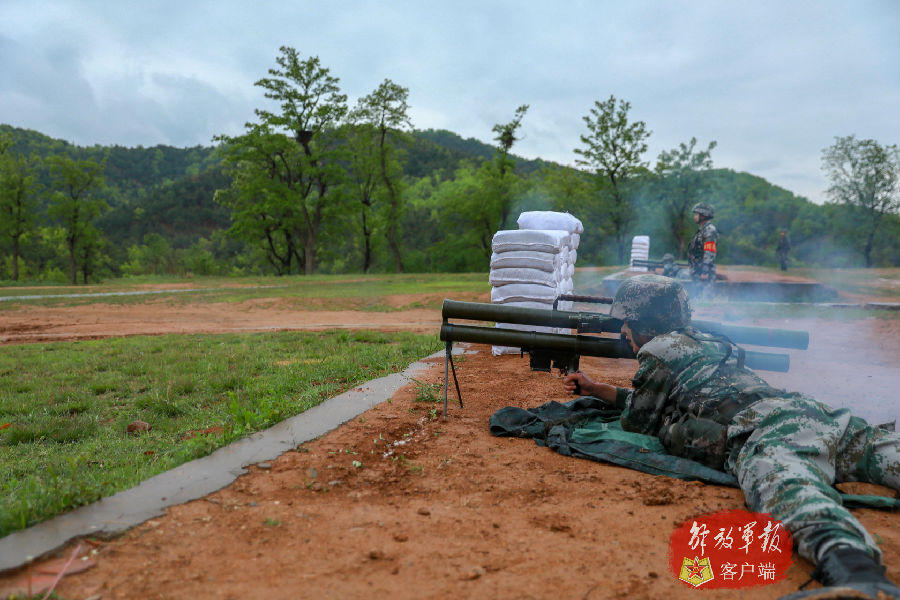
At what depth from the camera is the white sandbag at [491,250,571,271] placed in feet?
23.5

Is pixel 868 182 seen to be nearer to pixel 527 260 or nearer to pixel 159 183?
pixel 527 260

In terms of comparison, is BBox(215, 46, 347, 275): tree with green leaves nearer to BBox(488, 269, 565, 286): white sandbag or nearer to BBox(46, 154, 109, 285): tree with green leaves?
BBox(46, 154, 109, 285): tree with green leaves

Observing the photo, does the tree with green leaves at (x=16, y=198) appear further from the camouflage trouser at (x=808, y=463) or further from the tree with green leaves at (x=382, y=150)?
the camouflage trouser at (x=808, y=463)

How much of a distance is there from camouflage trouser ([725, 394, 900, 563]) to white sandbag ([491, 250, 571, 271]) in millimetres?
4352

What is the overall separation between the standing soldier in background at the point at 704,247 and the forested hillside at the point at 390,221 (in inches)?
1103

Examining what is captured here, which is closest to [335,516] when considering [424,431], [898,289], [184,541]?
[184,541]

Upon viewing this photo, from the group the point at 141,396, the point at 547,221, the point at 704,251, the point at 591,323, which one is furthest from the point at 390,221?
the point at 591,323

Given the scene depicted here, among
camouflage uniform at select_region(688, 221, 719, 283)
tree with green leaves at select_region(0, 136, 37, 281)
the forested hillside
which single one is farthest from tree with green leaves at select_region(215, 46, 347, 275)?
camouflage uniform at select_region(688, 221, 719, 283)

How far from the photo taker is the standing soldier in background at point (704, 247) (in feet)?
32.3

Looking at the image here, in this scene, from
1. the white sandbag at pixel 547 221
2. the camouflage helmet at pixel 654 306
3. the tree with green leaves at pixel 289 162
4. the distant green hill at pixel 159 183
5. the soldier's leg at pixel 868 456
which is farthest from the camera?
the distant green hill at pixel 159 183

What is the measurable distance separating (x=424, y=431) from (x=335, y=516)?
4.65 ft

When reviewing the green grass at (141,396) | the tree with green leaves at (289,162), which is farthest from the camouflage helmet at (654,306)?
the tree with green leaves at (289,162)

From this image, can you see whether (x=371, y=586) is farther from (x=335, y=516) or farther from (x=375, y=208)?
(x=375, y=208)

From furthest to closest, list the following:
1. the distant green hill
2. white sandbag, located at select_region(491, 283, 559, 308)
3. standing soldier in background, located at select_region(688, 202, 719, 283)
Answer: the distant green hill
standing soldier in background, located at select_region(688, 202, 719, 283)
white sandbag, located at select_region(491, 283, 559, 308)
